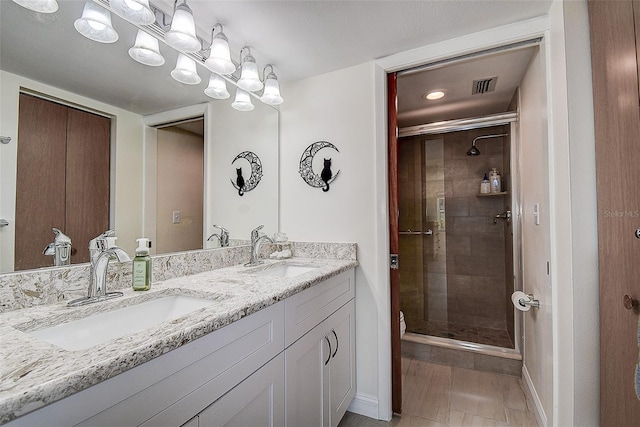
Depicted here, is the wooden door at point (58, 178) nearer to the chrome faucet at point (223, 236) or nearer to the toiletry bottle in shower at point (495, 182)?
the chrome faucet at point (223, 236)

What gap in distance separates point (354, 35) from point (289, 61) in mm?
435

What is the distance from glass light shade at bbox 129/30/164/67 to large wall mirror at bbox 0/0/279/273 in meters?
0.02

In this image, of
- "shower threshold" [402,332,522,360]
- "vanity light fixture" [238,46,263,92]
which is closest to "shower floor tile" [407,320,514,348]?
"shower threshold" [402,332,522,360]

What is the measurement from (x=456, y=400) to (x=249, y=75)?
2310 millimetres

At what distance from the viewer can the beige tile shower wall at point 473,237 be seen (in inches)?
109

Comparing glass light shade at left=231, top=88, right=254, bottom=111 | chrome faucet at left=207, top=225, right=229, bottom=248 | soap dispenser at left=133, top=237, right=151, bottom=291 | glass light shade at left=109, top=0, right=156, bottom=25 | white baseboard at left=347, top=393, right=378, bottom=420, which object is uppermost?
glass light shade at left=109, top=0, right=156, bottom=25

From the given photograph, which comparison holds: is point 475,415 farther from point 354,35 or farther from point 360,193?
point 354,35

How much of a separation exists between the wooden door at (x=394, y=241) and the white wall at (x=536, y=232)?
721mm

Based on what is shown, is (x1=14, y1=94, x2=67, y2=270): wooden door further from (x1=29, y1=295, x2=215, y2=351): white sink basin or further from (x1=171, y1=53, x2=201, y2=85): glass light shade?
(x1=171, y1=53, x2=201, y2=85): glass light shade

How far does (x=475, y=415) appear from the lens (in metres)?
1.66

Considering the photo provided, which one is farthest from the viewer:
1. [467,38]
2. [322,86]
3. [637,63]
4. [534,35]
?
[322,86]

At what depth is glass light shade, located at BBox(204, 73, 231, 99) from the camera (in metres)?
1.51

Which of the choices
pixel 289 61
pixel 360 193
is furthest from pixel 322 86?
pixel 360 193

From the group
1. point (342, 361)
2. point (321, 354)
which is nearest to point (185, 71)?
point (321, 354)
